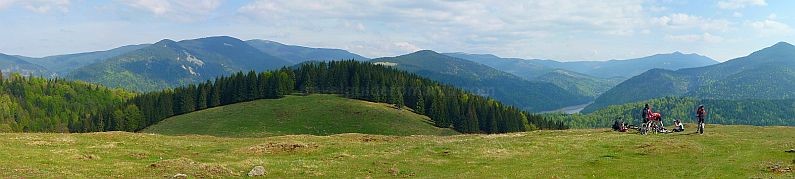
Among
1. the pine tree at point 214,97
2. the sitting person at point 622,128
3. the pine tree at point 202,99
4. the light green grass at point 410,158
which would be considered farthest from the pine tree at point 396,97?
the light green grass at point 410,158

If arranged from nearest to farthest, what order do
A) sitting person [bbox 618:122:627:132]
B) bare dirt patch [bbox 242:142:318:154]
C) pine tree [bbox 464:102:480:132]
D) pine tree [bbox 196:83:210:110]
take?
bare dirt patch [bbox 242:142:318:154] → sitting person [bbox 618:122:627:132] → pine tree [bbox 464:102:480:132] → pine tree [bbox 196:83:210:110]

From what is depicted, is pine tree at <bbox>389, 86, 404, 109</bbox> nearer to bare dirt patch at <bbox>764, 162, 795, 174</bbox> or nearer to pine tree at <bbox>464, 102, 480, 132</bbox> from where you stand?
pine tree at <bbox>464, 102, 480, 132</bbox>

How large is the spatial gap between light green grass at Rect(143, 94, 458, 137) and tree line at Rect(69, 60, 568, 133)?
1124 cm

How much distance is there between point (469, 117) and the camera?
6265 inches

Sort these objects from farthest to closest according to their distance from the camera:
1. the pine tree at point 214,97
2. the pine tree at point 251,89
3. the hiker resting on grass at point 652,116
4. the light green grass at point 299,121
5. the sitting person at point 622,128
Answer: the pine tree at point 251,89
the pine tree at point 214,97
the light green grass at point 299,121
the sitting person at point 622,128
the hiker resting on grass at point 652,116

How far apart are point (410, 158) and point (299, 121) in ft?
313

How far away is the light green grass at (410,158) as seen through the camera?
3212 cm

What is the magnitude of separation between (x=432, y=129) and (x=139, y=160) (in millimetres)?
105635

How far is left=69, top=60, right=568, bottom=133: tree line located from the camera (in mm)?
158375

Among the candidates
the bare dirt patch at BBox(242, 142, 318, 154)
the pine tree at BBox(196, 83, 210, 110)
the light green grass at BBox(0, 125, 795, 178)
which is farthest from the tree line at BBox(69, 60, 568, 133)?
the bare dirt patch at BBox(242, 142, 318, 154)

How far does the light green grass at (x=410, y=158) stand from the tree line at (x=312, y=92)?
353 feet

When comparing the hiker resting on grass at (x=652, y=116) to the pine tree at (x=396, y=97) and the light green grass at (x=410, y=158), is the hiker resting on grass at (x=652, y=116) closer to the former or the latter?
the light green grass at (x=410, y=158)

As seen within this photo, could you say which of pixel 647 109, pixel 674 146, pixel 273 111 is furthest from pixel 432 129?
pixel 674 146

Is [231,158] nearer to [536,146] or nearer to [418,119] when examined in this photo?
[536,146]
